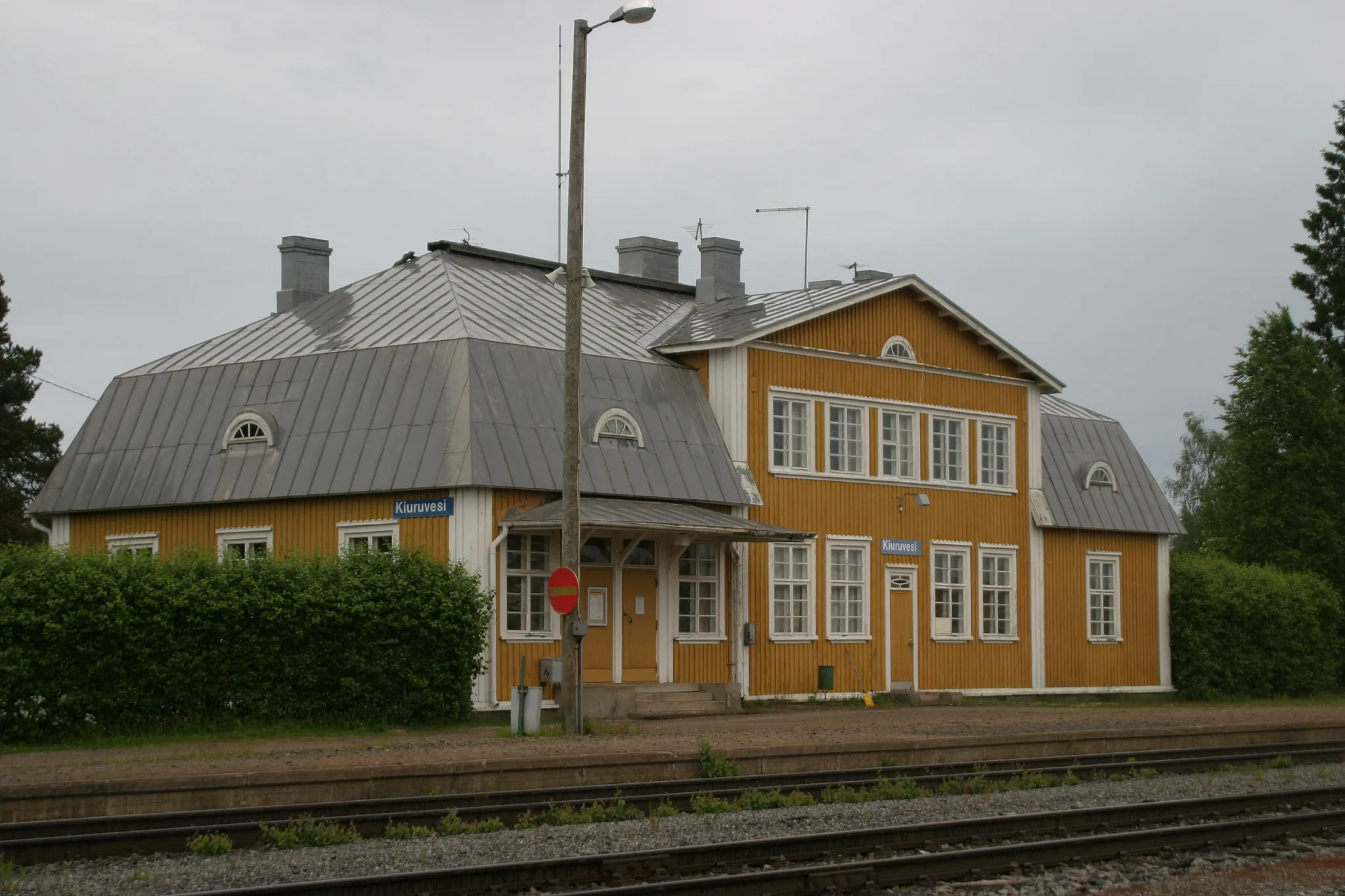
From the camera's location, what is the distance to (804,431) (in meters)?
30.0

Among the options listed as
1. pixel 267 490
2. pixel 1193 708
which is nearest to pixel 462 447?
pixel 267 490

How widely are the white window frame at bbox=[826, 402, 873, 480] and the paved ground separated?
4179mm

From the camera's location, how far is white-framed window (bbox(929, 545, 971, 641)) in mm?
32188

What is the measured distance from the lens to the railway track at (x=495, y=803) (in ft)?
40.0

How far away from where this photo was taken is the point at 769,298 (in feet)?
109

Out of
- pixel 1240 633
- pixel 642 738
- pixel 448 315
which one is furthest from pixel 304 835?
pixel 1240 633

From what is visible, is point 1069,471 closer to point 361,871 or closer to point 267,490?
point 267,490

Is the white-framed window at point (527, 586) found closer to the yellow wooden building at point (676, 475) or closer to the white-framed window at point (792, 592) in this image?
the yellow wooden building at point (676, 475)

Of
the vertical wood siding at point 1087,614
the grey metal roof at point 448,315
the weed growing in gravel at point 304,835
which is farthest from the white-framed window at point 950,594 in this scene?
the weed growing in gravel at point 304,835

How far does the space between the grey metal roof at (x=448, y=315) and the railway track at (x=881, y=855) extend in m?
14.7

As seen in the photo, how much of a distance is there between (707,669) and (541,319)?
6.56m

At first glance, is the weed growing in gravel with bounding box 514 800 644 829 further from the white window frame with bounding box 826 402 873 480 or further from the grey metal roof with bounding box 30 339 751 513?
the white window frame with bounding box 826 402 873 480

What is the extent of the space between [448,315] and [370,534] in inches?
161

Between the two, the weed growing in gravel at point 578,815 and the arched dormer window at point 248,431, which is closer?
the weed growing in gravel at point 578,815
